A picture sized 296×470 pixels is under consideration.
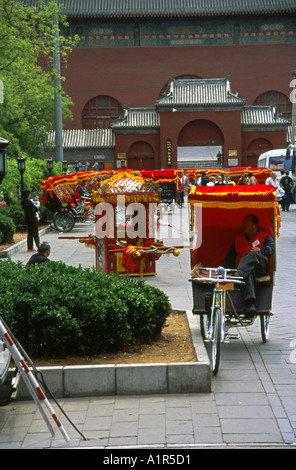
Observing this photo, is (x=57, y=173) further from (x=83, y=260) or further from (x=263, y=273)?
(x=263, y=273)

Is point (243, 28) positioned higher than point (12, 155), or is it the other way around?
point (243, 28)

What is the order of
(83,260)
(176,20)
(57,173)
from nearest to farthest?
(83,260) < (57,173) < (176,20)

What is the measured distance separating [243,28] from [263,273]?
44571mm

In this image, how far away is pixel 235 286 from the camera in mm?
7547

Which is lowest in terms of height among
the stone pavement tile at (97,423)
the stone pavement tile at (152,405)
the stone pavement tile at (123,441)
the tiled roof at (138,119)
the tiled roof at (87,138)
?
the stone pavement tile at (97,423)

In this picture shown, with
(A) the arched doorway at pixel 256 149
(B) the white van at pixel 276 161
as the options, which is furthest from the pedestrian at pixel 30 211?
(A) the arched doorway at pixel 256 149

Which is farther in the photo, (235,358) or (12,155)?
(12,155)

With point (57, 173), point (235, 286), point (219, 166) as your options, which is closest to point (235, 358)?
point (235, 286)

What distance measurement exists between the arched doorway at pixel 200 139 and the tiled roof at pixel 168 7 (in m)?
8.13

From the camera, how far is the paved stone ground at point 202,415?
17.3 feet

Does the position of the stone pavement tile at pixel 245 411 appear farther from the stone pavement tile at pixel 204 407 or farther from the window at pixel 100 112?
the window at pixel 100 112

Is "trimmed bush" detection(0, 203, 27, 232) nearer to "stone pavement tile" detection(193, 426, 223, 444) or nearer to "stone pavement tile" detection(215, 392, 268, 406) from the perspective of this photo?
"stone pavement tile" detection(215, 392, 268, 406)

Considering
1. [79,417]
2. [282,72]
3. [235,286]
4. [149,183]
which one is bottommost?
[79,417]

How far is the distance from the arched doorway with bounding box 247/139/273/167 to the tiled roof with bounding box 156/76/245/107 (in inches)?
109
